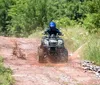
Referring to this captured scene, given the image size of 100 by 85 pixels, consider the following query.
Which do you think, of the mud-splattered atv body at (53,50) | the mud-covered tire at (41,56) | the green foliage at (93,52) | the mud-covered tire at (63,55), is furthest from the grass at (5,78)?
the green foliage at (93,52)

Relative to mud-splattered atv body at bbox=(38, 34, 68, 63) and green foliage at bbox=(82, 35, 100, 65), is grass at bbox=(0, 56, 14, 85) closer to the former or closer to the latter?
mud-splattered atv body at bbox=(38, 34, 68, 63)

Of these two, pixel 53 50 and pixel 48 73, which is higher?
pixel 53 50

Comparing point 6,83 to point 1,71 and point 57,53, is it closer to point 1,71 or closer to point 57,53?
point 1,71

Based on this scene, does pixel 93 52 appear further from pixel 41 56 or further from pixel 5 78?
pixel 5 78

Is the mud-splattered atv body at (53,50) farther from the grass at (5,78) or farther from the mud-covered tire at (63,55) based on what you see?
the grass at (5,78)

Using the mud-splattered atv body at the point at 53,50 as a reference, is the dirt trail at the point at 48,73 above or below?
below

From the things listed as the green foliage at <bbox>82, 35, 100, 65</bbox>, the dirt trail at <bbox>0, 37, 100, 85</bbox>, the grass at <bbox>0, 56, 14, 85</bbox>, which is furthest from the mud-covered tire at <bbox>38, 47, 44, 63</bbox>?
the grass at <bbox>0, 56, 14, 85</bbox>

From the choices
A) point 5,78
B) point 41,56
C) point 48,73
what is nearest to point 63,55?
point 41,56

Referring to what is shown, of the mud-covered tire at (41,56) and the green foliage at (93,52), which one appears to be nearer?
the green foliage at (93,52)

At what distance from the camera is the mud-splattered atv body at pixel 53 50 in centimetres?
1428

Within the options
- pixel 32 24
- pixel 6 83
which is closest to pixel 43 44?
pixel 6 83

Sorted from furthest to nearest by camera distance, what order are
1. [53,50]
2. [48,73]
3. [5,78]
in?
1. [53,50]
2. [48,73]
3. [5,78]

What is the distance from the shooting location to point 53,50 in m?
14.4

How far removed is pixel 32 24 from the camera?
2947 centimetres
